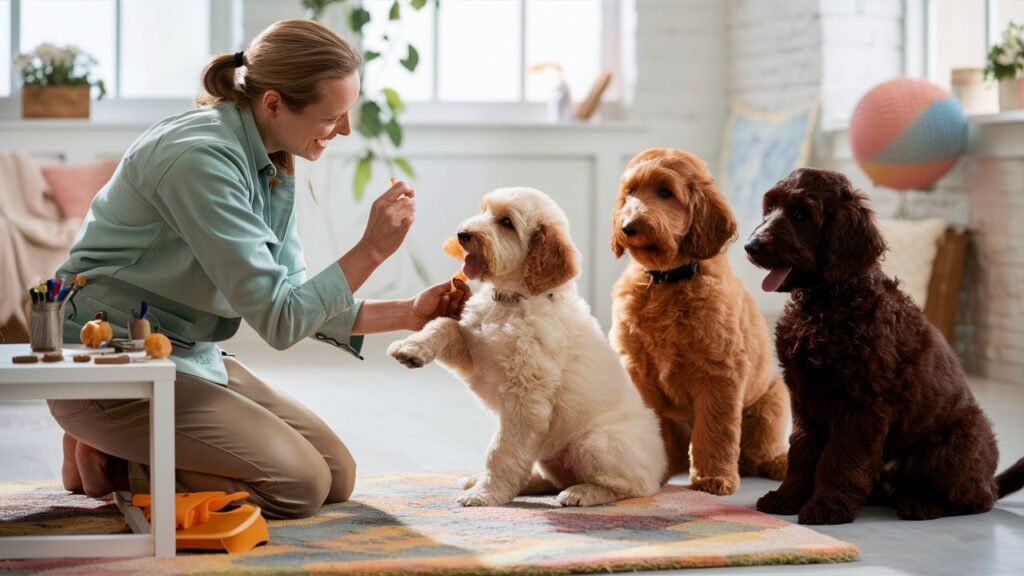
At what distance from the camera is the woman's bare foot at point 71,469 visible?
287cm

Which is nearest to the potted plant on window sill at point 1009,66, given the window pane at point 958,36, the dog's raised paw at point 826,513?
the window pane at point 958,36

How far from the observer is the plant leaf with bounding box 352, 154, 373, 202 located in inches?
244

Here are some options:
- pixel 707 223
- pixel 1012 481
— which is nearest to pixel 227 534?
pixel 707 223

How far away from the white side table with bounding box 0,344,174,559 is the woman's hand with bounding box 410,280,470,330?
0.69m

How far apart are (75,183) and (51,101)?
0.99m

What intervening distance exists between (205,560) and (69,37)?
475 centimetres

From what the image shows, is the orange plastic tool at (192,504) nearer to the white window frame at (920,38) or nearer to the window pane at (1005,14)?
the window pane at (1005,14)

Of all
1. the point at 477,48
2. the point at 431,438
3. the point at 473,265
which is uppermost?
the point at 477,48

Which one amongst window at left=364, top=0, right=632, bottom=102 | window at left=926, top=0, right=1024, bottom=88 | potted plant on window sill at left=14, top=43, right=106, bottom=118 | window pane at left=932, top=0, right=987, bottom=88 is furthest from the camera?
window at left=364, top=0, right=632, bottom=102

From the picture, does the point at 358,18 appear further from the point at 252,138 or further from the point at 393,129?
the point at 252,138

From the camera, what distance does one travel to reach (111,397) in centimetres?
224

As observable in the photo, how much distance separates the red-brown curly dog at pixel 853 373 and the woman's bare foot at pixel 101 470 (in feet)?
4.79

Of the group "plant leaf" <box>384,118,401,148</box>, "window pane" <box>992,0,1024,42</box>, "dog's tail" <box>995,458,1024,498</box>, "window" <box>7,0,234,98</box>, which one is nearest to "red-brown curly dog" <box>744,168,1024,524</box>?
"dog's tail" <box>995,458,1024,498</box>

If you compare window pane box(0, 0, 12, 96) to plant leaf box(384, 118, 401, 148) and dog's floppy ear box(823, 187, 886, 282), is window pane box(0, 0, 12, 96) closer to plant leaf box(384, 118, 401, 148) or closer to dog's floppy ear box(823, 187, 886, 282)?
plant leaf box(384, 118, 401, 148)
